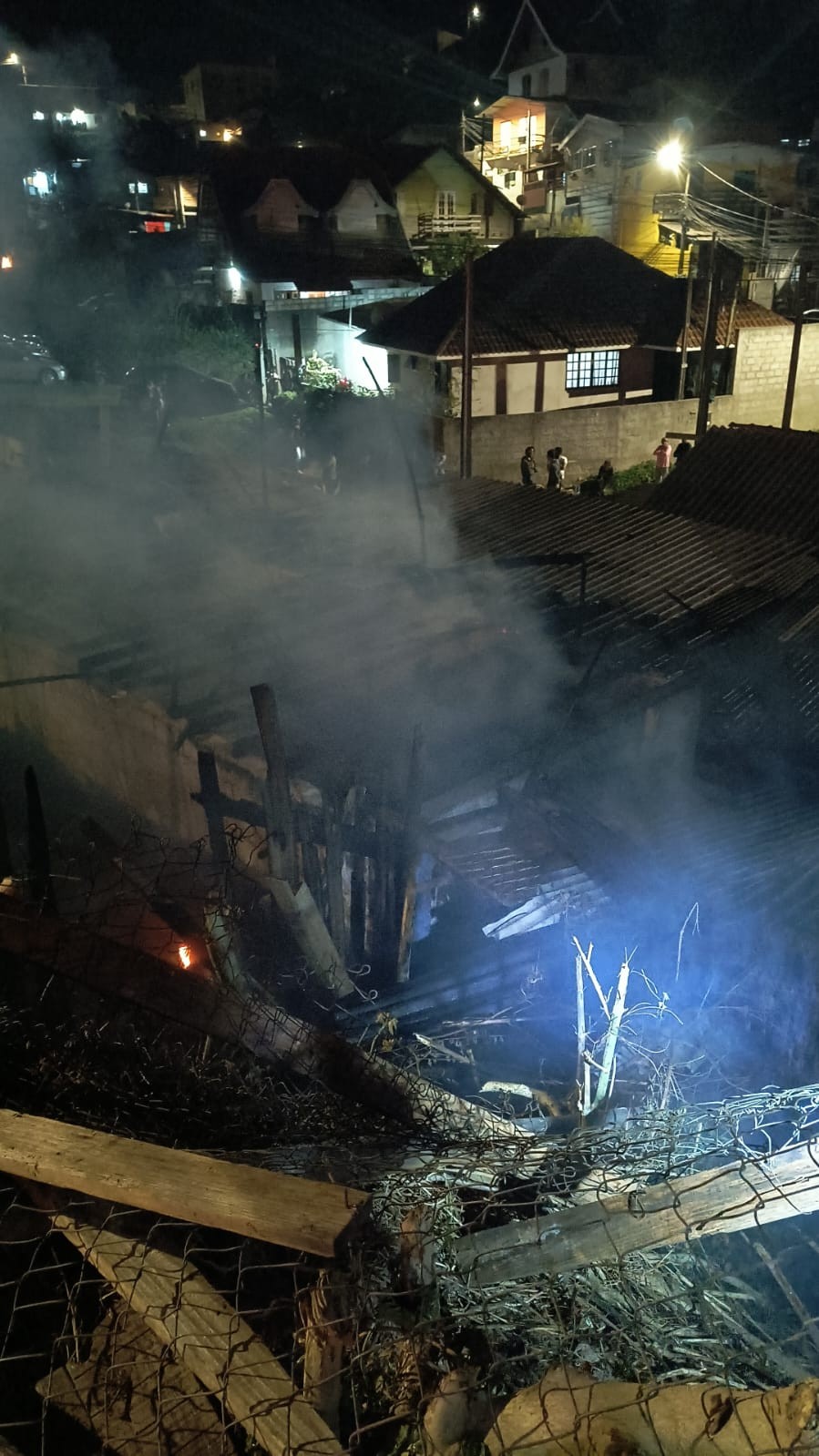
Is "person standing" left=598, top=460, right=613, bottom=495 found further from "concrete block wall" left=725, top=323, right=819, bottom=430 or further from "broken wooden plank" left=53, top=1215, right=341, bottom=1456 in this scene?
"broken wooden plank" left=53, top=1215, right=341, bottom=1456

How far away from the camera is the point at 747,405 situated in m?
20.8

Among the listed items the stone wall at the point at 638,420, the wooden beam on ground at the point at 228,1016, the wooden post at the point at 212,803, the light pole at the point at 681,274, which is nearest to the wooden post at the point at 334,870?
the wooden post at the point at 212,803

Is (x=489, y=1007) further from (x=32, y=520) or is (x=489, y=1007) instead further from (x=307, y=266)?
(x=307, y=266)

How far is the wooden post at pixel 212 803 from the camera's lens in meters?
5.91

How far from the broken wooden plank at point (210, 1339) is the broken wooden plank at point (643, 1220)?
0.55m

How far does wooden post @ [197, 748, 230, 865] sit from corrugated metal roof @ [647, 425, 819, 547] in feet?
26.8

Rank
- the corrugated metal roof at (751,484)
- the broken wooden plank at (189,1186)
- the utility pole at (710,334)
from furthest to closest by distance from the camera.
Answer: the utility pole at (710,334), the corrugated metal roof at (751,484), the broken wooden plank at (189,1186)

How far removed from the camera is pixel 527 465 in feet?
55.5

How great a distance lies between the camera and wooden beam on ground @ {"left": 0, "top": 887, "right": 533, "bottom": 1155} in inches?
138

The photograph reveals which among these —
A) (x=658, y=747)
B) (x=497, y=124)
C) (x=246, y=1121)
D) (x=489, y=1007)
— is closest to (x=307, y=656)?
(x=658, y=747)

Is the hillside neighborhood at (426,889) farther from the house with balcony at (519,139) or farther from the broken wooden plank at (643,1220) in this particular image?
the house with balcony at (519,139)

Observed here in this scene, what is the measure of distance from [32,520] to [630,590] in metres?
9.12

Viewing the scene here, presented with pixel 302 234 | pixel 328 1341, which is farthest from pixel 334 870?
pixel 302 234

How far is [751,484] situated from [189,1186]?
12171 mm
